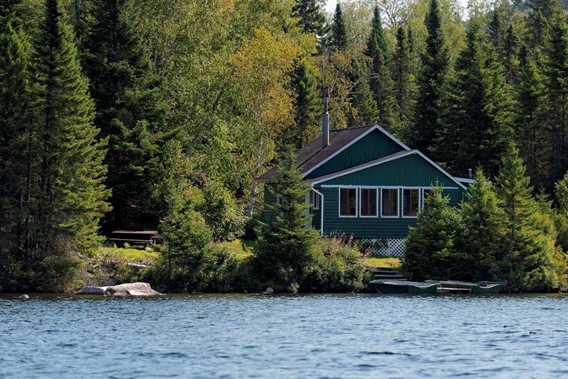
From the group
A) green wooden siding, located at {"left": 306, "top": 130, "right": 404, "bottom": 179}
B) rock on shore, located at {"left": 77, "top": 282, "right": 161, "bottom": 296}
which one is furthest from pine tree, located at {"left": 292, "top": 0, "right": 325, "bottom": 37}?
rock on shore, located at {"left": 77, "top": 282, "right": 161, "bottom": 296}

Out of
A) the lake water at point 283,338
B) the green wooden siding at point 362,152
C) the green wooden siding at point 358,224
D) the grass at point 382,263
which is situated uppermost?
the green wooden siding at point 362,152

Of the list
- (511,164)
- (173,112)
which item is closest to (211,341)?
(511,164)

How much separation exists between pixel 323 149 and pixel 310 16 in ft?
146

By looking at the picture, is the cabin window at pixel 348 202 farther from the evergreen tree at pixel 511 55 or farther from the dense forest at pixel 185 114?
the evergreen tree at pixel 511 55

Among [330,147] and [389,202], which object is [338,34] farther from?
[389,202]

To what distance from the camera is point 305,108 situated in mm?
82312

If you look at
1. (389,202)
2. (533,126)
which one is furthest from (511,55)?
(389,202)

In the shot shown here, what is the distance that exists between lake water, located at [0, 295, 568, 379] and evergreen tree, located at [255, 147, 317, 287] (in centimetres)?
367

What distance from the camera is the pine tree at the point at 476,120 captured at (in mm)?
A: 68562

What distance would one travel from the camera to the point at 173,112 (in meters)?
65.4

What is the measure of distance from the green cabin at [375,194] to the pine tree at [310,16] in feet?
151

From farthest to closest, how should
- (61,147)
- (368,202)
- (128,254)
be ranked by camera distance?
(368,202) → (128,254) → (61,147)

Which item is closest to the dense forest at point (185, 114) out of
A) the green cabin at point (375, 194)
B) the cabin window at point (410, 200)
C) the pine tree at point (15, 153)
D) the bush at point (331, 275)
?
the pine tree at point (15, 153)

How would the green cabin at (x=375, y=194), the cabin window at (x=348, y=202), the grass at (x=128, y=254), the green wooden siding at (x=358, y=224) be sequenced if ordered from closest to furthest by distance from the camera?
the grass at (x=128, y=254)
the green wooden siding at (x=358, y=224)
the green cabin at (x=375, y=194)
the cabin window at (x=348, y=202)
